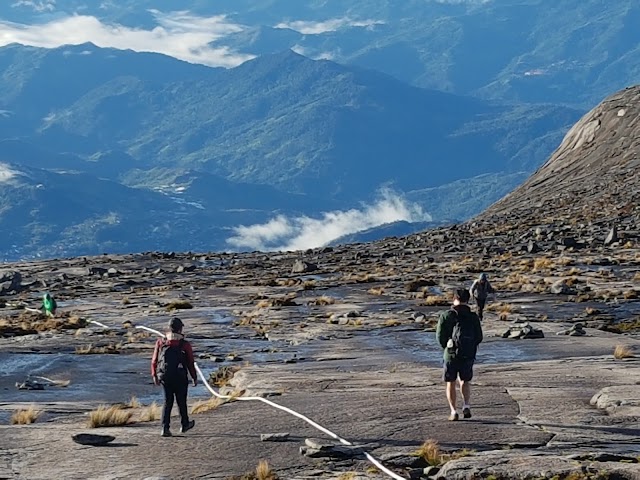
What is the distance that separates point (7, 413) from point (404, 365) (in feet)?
30.1

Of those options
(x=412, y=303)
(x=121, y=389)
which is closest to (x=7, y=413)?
(x=121, y=389)

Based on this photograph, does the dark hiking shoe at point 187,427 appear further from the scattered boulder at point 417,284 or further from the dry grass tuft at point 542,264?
the dry grass tuft at point 542,264

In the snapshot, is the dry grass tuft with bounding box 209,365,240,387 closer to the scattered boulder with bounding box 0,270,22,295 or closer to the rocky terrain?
the rocky terrain

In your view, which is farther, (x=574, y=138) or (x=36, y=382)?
(x=574, y=138)

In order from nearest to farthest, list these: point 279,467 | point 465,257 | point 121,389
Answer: point 279,467, point 121,389, point 465,257

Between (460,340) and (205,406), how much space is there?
16.0 ft

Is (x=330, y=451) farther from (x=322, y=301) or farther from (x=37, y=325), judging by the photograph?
(x=322, y=301)

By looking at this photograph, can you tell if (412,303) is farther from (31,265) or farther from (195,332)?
(31,265)

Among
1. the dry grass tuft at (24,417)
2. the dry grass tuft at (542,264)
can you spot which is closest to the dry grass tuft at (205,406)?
the dry grass tuft at (24,417)

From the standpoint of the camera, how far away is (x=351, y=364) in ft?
88.3

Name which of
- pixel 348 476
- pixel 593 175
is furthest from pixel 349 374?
pixel 593 175

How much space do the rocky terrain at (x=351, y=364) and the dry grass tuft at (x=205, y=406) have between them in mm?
226

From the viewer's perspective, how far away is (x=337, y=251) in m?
81.6

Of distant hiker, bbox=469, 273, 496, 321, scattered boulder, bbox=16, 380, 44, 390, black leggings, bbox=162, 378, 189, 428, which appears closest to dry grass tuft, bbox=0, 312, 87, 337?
scattered boulder, bbox=16, 380, 44, 390
